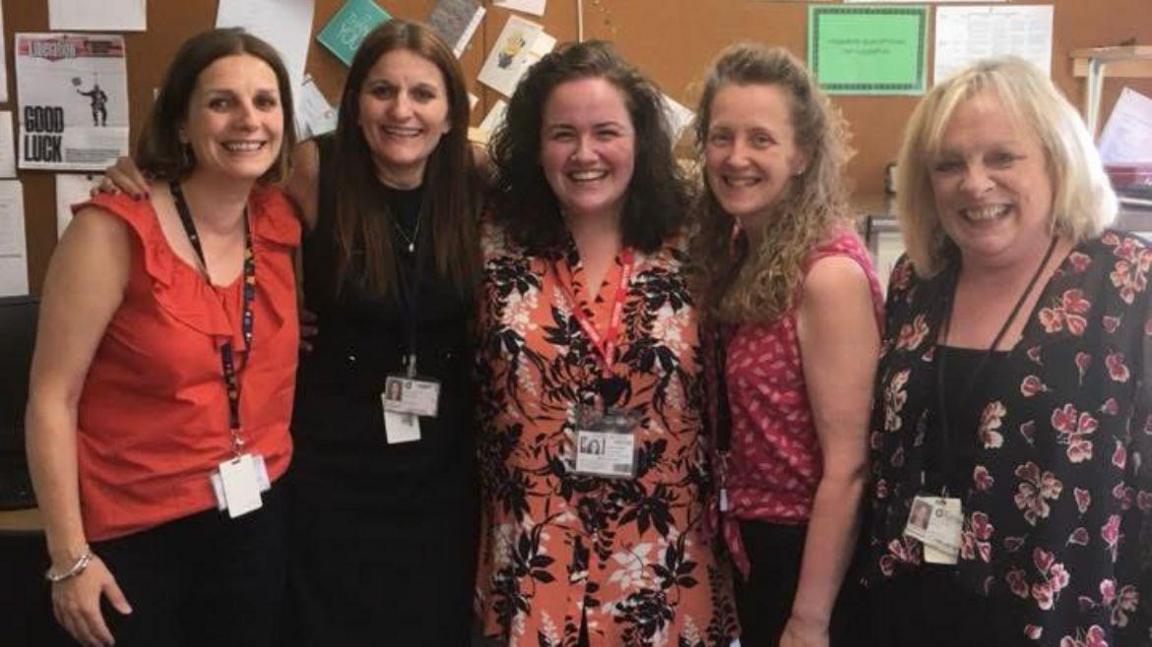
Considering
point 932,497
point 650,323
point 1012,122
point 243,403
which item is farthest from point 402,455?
point 1012,122

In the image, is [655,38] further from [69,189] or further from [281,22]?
[69,189]

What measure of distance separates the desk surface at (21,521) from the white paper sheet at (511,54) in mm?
1425

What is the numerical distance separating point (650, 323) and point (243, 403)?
2.28 ft

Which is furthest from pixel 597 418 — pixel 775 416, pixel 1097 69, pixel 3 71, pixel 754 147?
pixel 3 71

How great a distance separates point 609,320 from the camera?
1751 millimetres

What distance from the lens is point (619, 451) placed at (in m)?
1.72

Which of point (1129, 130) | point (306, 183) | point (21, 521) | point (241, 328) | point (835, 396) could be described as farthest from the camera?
point (1129, 130)

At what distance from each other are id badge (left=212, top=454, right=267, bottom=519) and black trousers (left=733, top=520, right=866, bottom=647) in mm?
814

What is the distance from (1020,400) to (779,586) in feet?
1.78

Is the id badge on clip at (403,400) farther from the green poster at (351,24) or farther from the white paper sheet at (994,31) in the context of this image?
the white paper sheet at (994,31)

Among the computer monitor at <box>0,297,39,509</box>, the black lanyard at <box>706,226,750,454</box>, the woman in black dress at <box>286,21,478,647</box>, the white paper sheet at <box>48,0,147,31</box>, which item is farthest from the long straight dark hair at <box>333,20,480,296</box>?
the computer monitor at <box>0,297,39,509</box>

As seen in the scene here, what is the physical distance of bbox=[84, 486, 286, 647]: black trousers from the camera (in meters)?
1.61

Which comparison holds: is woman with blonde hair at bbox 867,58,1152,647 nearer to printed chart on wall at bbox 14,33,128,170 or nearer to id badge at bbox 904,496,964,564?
id badge at bbox 904,496,964,564

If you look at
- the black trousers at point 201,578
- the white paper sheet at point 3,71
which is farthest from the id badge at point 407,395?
the white paper sheet at point 3,71
